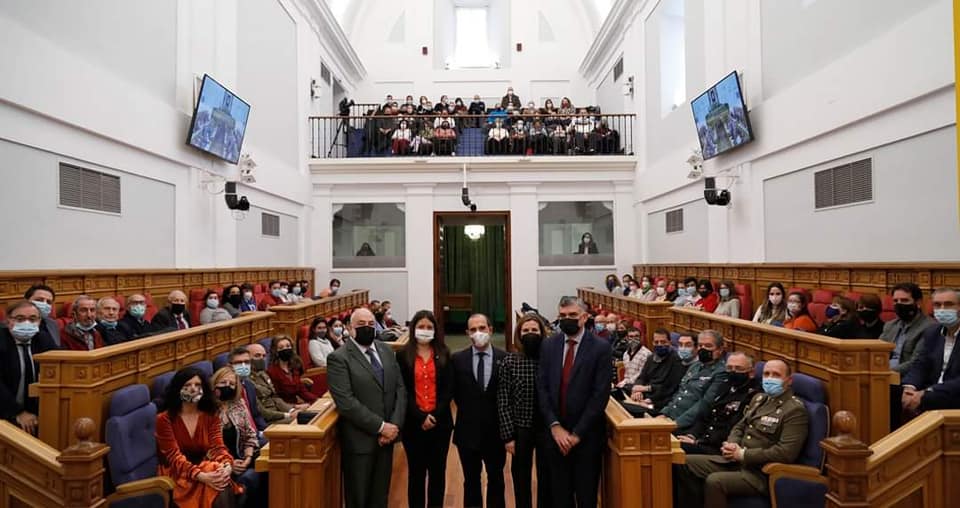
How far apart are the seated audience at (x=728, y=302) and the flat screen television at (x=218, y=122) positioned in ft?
21.2

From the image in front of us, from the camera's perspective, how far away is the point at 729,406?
3531 mm

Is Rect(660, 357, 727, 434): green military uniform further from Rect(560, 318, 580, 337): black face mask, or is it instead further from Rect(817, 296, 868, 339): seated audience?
Rect(560, 318, 580, 337): black face mask

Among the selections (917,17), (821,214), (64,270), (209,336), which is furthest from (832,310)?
(64,270)

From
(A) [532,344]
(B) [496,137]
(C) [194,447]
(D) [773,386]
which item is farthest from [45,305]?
(B) [496,137]

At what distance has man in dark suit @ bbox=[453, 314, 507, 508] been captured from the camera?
10.9 feet

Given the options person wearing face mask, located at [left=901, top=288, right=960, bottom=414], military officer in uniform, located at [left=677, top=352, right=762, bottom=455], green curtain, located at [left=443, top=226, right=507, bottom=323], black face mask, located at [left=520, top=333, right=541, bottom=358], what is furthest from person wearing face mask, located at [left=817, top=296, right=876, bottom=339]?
green curtain, located at [left=443, top=226, right=507, bottom=323]

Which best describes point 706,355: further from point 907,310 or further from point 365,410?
point 365,410

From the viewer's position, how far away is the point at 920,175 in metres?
4.64

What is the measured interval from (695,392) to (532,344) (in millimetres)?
1441

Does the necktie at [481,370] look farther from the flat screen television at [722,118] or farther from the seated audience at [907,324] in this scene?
the flat screen television at [722,118]

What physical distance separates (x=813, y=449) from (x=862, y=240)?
3176mm

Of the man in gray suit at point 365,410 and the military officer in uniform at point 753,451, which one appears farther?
the man in gray suit at point 365,410

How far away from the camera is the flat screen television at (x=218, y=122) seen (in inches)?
274

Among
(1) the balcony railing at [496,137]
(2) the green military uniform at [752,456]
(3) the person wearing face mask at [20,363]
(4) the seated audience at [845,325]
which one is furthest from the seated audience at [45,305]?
(1) the balcony railing at [496,137]
